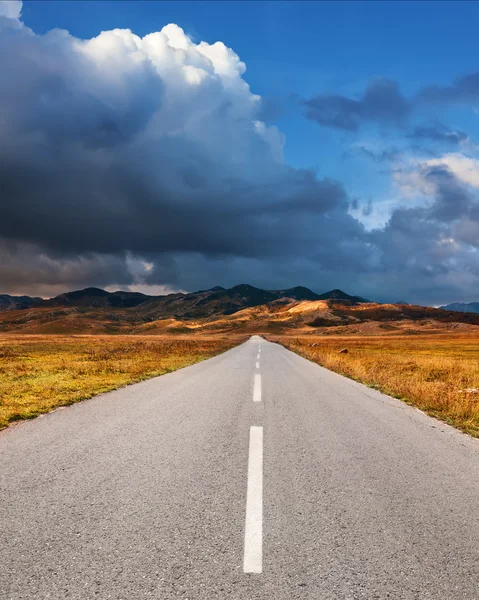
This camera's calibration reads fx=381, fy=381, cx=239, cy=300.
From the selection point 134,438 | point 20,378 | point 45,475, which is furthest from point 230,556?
point 20,378

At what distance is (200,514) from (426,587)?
214 cm

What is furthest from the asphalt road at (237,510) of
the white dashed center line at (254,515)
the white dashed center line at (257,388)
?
the white dashed center line at (257,388)

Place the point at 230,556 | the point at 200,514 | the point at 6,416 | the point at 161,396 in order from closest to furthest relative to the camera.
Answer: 1. the point at 230,556
2. the point at 200,514
3. the point at 6,416
4. the point at 161,396

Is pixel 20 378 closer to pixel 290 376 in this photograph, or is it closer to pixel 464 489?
pixel 290 376

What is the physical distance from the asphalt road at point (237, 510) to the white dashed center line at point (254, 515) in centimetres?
2

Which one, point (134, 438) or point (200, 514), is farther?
point (134, 438)

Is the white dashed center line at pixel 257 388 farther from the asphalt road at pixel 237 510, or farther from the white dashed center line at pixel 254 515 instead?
the white dashed center line at pixel 254 515

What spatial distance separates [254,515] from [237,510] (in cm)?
22

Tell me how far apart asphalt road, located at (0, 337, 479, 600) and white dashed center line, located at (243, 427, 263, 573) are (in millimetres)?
16

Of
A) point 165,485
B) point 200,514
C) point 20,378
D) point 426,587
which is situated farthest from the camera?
point 20,378


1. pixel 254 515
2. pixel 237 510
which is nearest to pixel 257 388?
pixel 237 510

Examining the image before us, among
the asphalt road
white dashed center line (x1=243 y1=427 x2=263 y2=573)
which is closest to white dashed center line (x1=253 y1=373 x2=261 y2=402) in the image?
the asphalt road

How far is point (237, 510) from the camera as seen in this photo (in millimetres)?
4094

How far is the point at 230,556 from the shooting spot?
3.23 meters
